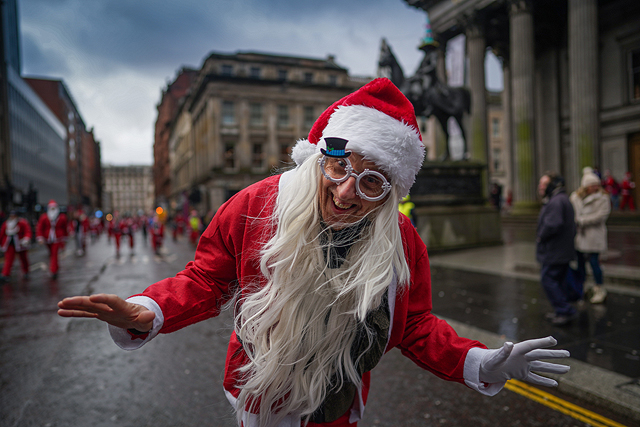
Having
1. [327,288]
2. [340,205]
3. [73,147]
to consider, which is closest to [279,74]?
[340,205]

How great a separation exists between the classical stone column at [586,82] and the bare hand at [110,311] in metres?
21.2

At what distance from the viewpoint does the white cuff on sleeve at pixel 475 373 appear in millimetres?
1501

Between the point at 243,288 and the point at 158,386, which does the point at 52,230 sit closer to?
the point at 158,386

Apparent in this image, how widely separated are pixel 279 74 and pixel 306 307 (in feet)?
159

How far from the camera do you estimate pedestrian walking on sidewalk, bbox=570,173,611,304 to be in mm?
6312

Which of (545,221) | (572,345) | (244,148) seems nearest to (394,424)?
(572,345)

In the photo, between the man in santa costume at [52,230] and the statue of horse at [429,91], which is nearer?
the man in santa costume at [52,230]

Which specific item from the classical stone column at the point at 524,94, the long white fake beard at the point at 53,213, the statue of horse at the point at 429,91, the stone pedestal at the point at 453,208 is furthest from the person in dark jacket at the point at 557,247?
the classical stone column at the point at 524,94

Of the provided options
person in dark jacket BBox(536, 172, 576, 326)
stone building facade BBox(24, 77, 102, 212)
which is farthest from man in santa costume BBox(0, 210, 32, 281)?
stone building facade BBox(24, 77, 102, 212)

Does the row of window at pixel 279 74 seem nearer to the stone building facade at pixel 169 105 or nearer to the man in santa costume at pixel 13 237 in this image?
the stone building facade at pixel 169 105

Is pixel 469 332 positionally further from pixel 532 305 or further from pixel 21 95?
pixel 21 95

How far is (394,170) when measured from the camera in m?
1.64

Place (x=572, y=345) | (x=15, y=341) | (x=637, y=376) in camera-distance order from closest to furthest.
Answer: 1. (x=637, y=376)
2. (x=572, y=345)
3. (x=15, y=341)

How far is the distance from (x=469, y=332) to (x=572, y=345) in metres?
1.04
